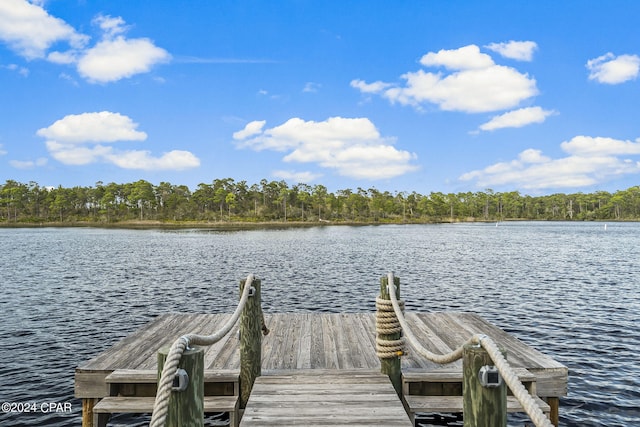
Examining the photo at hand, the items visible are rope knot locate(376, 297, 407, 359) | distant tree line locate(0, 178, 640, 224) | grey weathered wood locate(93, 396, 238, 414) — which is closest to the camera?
grey weathered wood locate(93, 396, 238, 414)

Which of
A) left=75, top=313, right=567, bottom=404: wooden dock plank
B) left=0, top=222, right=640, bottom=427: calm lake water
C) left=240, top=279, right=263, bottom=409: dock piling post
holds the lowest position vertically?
left=0, top=222, right=640, bottom=427: calm lake water

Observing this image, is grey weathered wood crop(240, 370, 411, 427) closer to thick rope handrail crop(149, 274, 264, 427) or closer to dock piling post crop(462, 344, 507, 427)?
dock piling post crop(462, 344, 507, 427)

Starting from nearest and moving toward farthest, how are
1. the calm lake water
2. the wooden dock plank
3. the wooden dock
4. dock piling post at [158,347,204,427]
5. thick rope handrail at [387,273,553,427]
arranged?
thick rope handrail at [387,273,553,427] → dock piling post at [158,347,204,427] → the wooden dock → the wooden dock plank → the calm lake water

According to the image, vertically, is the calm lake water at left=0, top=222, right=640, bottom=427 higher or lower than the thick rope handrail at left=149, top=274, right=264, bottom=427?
lower

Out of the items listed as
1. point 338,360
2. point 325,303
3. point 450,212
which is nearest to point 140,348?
point 338,360

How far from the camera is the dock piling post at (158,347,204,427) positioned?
223 centimetres

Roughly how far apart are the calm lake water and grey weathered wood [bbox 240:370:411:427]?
462cm

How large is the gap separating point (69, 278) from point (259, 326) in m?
22.3

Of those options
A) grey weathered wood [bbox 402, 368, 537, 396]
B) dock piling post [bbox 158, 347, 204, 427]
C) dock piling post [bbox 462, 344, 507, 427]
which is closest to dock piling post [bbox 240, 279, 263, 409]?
grey weathered wood [bbox 402, 368, 537, 396]

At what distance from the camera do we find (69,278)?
74.2 ft

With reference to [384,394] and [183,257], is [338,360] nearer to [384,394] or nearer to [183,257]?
[384,394]

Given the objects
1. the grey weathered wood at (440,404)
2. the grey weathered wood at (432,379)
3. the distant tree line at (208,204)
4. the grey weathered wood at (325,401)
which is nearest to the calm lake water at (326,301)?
the grey weathered wood at (432,379)

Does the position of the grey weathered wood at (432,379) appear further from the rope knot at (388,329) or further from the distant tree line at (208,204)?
the distant tree line at (208,204)

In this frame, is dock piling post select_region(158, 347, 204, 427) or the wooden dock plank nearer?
dock piling post select_region(158, 347, 204, 427)
